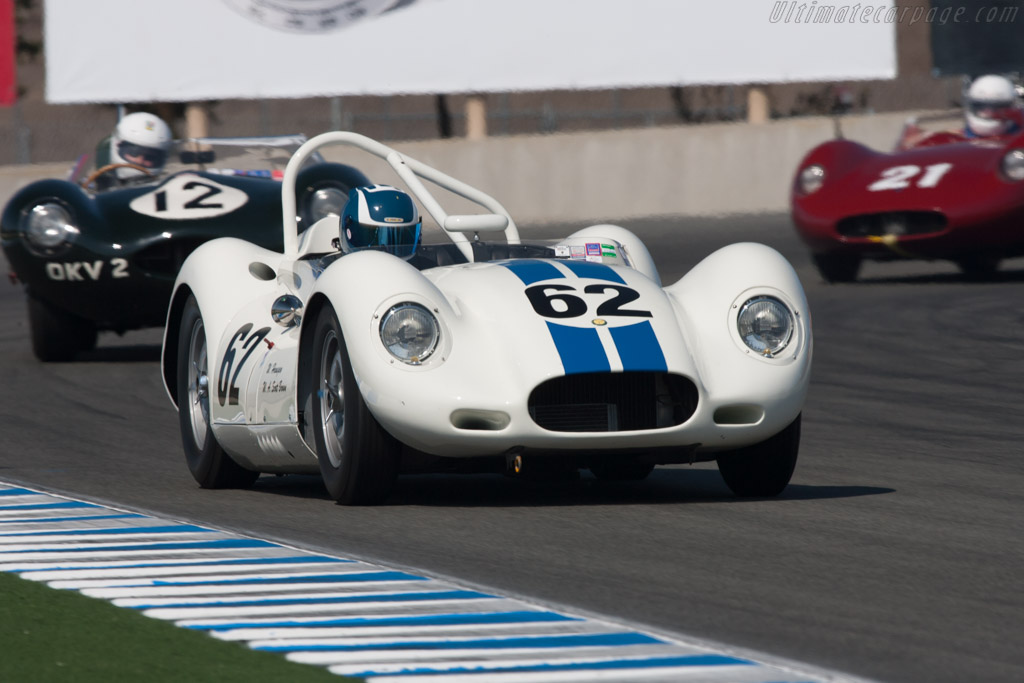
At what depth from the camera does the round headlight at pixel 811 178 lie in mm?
14064

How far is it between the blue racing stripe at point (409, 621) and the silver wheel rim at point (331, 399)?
5.78 feet

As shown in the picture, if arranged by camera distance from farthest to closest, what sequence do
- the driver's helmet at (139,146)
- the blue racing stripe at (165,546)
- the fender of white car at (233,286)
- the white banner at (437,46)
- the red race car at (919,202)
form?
the white banner at (437,46)
the red race car at (919,202)
the driver's helmet at (139,146)
the fender of white car at (233,286)
the blue racing stripe at (165,546)

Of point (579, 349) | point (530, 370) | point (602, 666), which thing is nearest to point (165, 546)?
point (530, 370)

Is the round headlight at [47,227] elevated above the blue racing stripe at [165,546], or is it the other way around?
the blue racing stripe at [165,546]

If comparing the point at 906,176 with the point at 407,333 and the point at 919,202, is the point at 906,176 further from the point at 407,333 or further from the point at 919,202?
the point at 407,333

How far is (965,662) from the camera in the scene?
12.5 feet

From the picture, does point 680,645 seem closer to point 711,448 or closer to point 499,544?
point 499,544

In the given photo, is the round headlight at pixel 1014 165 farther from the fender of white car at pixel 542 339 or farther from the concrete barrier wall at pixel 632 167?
the concrete barrier wall at pixel 632 167

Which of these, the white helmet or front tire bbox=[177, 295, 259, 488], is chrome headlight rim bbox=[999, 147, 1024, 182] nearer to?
the white helmet

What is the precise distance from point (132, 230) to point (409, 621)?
22.6ft

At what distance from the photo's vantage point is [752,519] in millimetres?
5664

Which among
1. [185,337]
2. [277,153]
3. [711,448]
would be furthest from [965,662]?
[277,153]

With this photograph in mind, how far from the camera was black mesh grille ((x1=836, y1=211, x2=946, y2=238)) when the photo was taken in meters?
13.4
